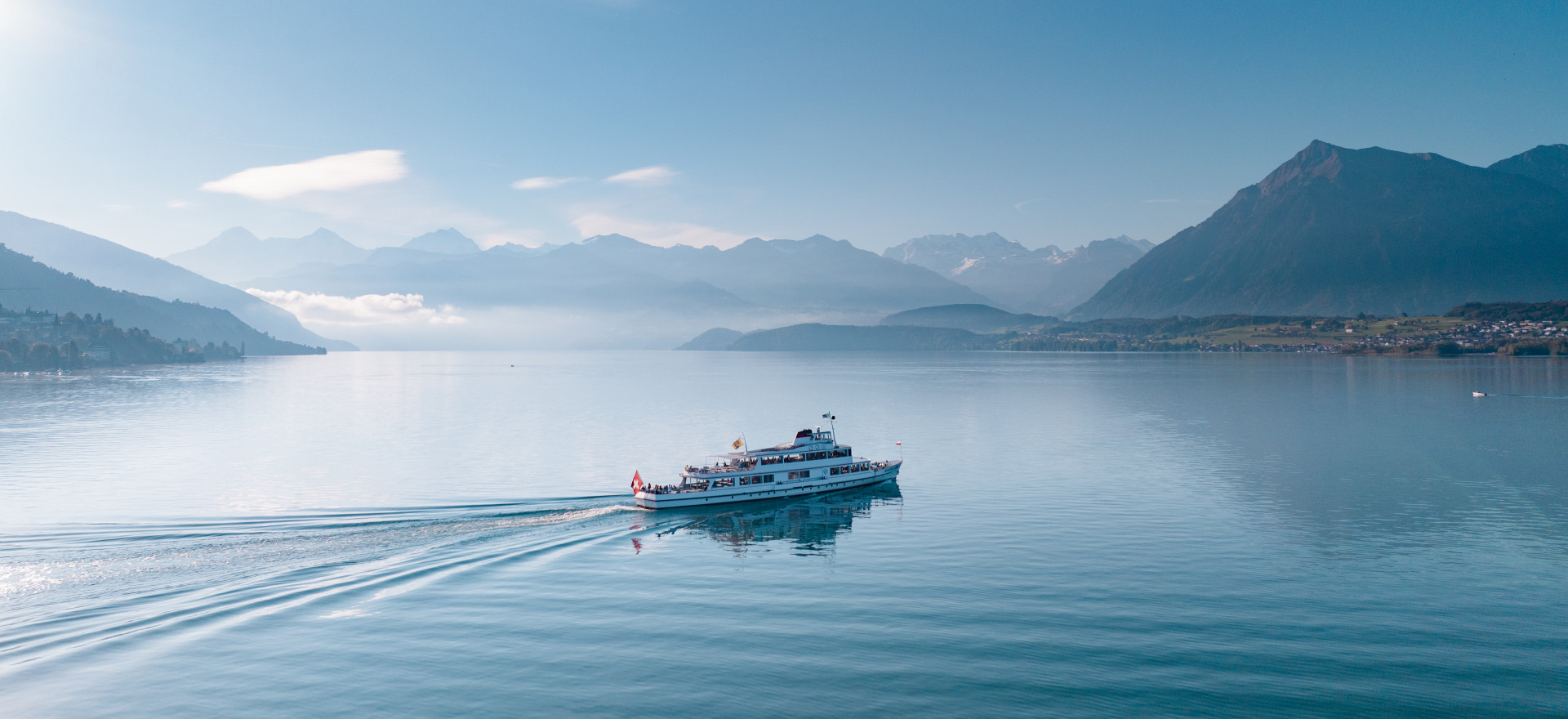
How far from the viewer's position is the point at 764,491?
75750 mm

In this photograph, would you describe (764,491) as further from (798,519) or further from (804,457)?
(798,519)

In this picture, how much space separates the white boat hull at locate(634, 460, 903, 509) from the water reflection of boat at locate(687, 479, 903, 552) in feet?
2.17

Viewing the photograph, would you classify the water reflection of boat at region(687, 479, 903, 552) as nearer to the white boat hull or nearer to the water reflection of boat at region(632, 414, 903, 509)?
the white boat hull

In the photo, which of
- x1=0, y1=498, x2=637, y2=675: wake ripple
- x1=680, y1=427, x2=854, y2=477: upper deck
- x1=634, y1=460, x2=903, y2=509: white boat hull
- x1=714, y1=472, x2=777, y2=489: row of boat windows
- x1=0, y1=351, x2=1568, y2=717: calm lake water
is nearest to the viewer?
x1=0, y1=351, x2=1568, y2=717: calm lake water

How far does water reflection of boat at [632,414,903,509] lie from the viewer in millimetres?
71125

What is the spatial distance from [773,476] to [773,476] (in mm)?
99

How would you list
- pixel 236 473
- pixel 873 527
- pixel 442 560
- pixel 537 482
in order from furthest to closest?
pixel 236 473
pixel 537 482
pixel 873 527
pixel 442 560

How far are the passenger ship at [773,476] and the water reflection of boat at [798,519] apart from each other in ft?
3.45

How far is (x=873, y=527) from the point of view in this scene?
64.0 m

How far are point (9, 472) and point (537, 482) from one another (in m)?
55.3

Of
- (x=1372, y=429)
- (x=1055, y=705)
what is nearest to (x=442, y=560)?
(x=1055, y=705)

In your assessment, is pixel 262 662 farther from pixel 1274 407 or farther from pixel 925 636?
pixel 1274 407

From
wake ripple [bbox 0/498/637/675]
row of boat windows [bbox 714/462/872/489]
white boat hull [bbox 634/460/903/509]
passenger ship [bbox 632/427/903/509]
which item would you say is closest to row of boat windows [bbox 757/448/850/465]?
passenger ship [bbox 632/427/903/509]

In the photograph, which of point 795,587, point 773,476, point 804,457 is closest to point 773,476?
point 773,476
